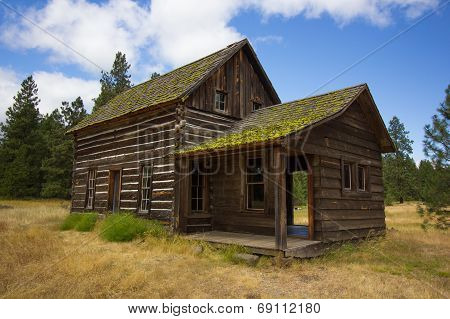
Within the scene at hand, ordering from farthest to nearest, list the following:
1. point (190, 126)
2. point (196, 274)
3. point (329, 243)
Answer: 1. point (190, 126)
2. point (329, 243)
3. point (196, 274)

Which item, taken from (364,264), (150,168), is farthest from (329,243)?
(150,168)

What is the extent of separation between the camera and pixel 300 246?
27.3 ft

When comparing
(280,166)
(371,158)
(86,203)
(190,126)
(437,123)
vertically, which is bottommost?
(86,203)

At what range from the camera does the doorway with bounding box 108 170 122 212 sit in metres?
14.5

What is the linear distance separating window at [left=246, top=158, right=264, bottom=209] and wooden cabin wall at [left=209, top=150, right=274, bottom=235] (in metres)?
0.26

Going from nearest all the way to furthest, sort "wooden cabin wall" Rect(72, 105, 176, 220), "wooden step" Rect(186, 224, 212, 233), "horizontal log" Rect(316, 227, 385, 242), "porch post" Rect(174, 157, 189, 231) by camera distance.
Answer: "horizontal log" Rect(316, 227, 385, 242) < "porch post" Rect(174, 157, 189, 231) < "wooden step" Rect(186, 224, 212, 233) < "wooden cabin wall" Rect(72, 105, 176, 220)

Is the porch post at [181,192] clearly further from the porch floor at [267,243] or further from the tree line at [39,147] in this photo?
the tree line at [39,147]

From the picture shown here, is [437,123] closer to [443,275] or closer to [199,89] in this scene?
[443,275]

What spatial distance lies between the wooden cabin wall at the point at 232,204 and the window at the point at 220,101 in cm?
236

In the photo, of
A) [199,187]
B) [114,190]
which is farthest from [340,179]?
[114,190]

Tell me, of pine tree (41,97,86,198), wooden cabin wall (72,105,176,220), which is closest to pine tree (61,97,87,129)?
pine tree (41,97,86,198)

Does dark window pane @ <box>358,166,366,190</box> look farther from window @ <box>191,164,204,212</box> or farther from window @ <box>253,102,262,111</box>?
window @ <box>191,164,204,212</box>

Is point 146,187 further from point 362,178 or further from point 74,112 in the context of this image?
point 74,112

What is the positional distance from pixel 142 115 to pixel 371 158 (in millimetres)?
9063
